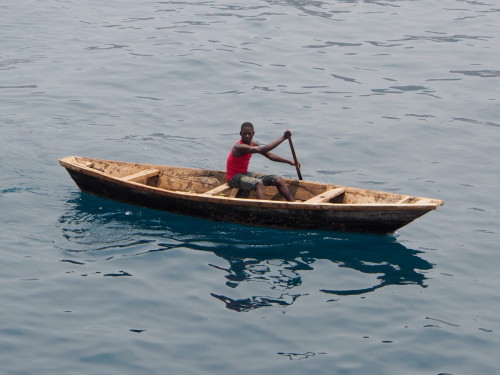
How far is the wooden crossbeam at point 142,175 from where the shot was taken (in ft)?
47.0

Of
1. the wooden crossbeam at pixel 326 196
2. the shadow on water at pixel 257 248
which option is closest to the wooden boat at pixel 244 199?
the wooden crossbeam at pixel 326 196

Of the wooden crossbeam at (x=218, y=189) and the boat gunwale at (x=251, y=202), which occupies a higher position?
the boat gunwale at (x=251, y=202)

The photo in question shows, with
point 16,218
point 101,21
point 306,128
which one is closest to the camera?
point 16,218

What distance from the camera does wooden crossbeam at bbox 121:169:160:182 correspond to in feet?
47.0

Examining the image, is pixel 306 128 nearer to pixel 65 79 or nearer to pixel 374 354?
pixel 65 79

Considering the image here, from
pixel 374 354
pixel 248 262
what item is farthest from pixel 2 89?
pixel 374 354

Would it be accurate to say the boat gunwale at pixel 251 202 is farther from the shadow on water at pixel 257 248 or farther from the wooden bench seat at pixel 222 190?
the shadow on water at pixel 257 248

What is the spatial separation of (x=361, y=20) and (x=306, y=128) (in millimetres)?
8800

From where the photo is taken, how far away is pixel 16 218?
1383 cm

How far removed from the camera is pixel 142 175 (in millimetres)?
14531

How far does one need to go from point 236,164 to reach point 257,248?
1.73m

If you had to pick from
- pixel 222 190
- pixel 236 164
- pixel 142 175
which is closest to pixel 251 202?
pixel 222 190

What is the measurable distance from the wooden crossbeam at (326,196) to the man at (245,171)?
0.56 metres

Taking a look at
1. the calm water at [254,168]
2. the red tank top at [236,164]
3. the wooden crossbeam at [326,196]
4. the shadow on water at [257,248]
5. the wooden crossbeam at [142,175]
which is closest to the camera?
the calm water at [254,168]
